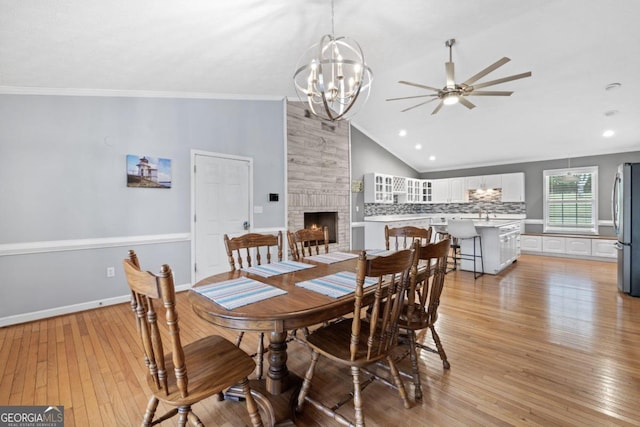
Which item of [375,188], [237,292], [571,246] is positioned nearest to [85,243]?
[237,292]

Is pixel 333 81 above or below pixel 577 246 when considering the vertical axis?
above

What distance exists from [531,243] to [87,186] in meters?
8.38

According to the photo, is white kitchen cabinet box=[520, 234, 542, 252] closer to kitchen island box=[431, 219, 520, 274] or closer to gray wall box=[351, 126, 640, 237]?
gray wall box=[351, 126, 640, 237]

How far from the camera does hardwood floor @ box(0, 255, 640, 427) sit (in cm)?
164

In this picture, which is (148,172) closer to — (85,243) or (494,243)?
(85,243)

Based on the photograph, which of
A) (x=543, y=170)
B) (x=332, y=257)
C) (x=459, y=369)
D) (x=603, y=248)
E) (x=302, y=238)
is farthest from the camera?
(x=543, y=170)

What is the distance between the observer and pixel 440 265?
187cm

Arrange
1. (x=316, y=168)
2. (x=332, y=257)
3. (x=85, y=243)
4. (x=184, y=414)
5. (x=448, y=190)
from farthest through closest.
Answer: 1. (x=448, y=190)
2. (x=316, y=168)
3. (x=85, y=243)
4. (x=332, y=257)
5. (x=184, y=414)

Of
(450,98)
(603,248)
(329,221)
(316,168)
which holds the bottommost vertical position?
(603,248)

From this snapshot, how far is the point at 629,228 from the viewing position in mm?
3693

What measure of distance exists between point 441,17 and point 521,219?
5868 mm

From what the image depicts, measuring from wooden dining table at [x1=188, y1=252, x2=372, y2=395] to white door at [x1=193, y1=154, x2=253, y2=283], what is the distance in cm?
247

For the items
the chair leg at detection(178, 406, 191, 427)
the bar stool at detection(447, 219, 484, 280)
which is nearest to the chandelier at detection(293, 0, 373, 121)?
the chair leg at detection(178, 406, 191, 427)

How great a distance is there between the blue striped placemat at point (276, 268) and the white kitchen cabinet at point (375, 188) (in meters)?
4.45
